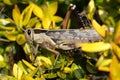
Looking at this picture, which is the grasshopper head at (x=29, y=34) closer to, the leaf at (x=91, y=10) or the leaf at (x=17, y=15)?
the leaf at (x=17, y=15)

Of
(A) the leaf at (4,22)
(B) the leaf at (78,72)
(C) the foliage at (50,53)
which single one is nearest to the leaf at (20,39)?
(C) the foliage at (50,53)

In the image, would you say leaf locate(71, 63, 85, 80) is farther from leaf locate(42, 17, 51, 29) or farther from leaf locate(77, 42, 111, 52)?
leaf locate(42, 17, 51, 29)

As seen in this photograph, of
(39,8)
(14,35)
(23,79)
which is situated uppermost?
(39,8)

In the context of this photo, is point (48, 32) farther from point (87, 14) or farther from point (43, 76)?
point (43, 76)

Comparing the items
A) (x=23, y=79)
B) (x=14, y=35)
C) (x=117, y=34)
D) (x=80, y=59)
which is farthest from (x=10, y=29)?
(x=117, y=34)

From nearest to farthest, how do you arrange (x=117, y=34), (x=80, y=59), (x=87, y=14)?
(x=117, y=34), (x=80, y=59), (x=87, y=14)

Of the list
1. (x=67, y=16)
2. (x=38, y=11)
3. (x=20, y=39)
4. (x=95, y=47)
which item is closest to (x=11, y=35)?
(x=20, y=39)
